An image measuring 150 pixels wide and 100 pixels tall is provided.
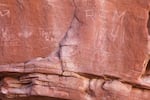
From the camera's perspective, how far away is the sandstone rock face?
4.23 metres

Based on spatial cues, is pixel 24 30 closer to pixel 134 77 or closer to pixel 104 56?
pixel 104 56

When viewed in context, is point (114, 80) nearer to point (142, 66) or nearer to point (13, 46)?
point (142, 66)

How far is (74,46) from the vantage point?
168 inches

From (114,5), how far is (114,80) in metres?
0.59

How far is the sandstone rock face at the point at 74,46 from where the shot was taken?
423 centimetres

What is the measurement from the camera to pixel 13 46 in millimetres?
4312

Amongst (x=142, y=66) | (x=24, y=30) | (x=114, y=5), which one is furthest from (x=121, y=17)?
(x=24, y=30)

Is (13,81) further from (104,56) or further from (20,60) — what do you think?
(104,56)

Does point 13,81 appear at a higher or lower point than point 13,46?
lower

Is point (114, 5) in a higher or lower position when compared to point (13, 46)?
higher

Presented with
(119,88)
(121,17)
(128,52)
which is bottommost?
(119,88)

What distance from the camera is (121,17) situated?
4.38 metres

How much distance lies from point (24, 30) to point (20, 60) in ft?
0.77

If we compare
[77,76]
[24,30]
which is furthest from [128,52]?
[24,30]
